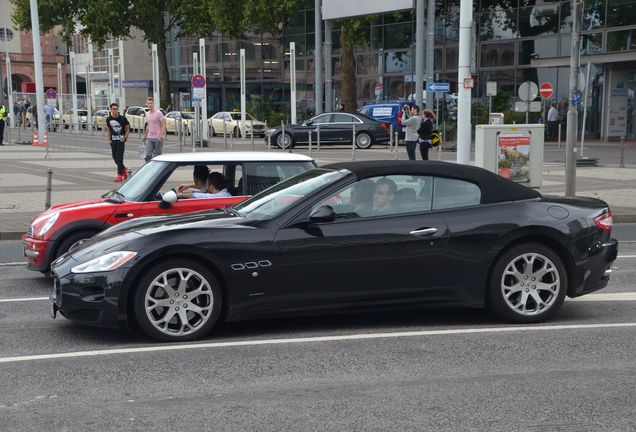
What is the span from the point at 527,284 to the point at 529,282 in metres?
0.02

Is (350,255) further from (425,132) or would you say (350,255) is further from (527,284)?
(425,132)

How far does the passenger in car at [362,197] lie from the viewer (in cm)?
662

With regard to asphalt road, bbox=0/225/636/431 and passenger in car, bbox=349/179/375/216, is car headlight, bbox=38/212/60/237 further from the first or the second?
passenger in car, bbox=349/179/375/216

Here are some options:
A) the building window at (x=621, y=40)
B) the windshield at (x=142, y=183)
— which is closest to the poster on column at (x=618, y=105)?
the building window at (x=621, y=40)

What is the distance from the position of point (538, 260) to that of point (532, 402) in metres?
2.08

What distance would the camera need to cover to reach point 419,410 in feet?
15.7

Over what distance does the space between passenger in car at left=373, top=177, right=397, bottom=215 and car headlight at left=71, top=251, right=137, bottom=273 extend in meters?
1.97

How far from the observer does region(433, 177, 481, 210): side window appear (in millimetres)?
6789

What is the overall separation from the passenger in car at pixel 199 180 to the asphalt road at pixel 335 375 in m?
2.24

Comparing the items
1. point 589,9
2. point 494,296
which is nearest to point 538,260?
point 494,296

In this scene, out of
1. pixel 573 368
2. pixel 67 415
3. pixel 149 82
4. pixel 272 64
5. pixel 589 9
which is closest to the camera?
pixel 67 415

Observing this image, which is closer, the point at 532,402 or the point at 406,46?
the point at 532,402

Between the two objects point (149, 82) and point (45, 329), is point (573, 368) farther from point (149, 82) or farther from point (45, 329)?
point (149, 82)

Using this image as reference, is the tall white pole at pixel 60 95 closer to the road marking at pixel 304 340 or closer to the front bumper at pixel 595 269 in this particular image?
the road marking at pixel 304 340
